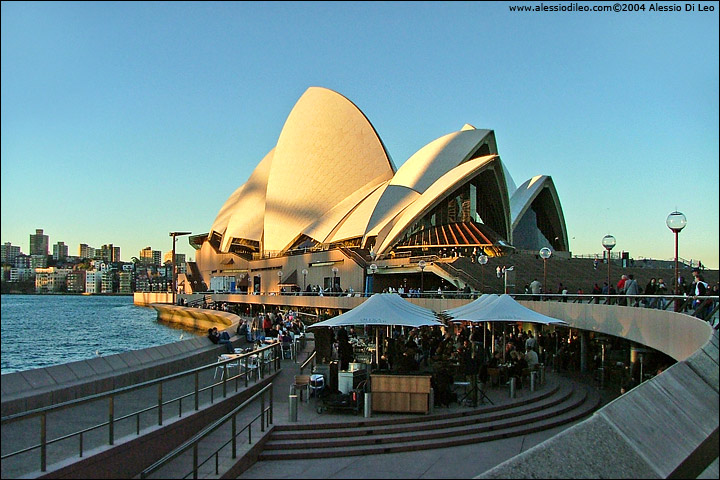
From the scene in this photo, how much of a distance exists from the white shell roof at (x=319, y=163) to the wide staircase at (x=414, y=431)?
43944 millimetres

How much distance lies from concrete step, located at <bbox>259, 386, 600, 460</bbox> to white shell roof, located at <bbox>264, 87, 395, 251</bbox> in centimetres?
4440

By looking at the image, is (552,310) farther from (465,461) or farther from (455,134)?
(455,134)

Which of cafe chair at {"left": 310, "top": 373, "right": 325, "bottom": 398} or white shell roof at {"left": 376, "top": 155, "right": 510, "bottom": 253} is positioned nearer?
cafe chair at {"left": 310, "top": 373, "right": 325, "bottom": 398}

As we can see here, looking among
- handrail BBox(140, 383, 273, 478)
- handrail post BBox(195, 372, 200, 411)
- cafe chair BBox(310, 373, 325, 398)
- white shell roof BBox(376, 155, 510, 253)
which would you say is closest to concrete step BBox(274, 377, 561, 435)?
handrail BBox(140, 383, 273, 478)

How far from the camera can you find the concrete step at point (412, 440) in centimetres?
866

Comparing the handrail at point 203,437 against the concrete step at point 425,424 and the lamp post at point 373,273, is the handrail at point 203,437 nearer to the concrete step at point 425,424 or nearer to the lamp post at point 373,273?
the concrete step at point 425,424

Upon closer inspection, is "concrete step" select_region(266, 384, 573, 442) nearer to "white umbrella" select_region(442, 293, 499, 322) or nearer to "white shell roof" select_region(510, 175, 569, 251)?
"white umbrella" select_region(442, 293, 499, 322)

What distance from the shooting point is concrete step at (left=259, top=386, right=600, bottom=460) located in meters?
8.66

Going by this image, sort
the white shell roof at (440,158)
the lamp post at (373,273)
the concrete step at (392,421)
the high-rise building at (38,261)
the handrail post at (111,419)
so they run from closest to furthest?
the handrail post at (111,419) < the high-rise building at (38,261) < the concrete step at (392,421) < the lamp post at (373,273) < the white shell roof at (440,158)

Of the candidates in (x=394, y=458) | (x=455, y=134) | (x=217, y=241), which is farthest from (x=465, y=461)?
(x=217, y=241)

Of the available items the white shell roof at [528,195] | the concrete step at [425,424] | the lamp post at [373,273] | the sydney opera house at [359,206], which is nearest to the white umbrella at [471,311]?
the concrete step at [425,424]

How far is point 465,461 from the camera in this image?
27.3 ft

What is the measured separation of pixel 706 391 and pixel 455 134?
47.0m

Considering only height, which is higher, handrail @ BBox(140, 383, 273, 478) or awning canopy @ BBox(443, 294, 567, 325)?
awning canopy @ BBox(443, 294, 567, 325)
